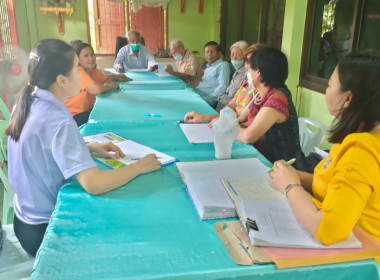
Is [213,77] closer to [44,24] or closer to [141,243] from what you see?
[141,243]

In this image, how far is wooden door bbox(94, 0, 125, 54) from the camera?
588cm

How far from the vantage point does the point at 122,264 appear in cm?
71

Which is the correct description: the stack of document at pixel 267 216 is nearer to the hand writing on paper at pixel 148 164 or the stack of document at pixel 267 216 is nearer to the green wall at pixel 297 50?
the hand writing on paper at pixel 148 164

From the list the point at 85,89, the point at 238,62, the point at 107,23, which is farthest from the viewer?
the point at 107,23

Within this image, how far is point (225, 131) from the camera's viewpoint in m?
1.31

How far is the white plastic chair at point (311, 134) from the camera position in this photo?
221cm

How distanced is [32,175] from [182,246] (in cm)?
A: 65

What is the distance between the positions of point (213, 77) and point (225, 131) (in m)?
2.85

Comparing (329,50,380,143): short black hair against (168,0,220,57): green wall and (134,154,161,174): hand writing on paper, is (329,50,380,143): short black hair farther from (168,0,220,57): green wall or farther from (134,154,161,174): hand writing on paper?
(168,0,220,57): green wall

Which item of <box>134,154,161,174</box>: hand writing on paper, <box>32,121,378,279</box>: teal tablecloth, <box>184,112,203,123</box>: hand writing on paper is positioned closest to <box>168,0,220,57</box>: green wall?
<box>184,112,203,123</box>: hand writing on paper

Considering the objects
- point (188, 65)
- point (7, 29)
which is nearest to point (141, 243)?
point (188, 65)

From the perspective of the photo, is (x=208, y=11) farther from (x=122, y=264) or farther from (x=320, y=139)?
(x=122, y=264)

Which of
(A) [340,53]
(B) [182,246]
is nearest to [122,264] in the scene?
(B) [182,246]

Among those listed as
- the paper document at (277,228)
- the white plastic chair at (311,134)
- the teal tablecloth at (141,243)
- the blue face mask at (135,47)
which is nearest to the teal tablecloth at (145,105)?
the white plastic chair at (311,134)
